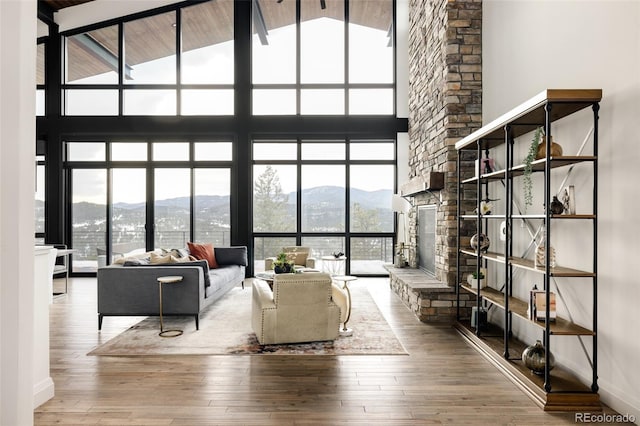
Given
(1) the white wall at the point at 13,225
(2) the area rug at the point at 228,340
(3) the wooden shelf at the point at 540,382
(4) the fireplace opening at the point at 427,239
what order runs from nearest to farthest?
(1) the white wall at the point at 13,225 < (3) the wooden shelf at the point at 540,382 < (2) the area rug at the point at 228,340 < (4) the fireplace opening at the point at 427,239

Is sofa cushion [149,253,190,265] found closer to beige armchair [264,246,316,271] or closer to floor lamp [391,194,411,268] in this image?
beige armchair [264,246,316,271]

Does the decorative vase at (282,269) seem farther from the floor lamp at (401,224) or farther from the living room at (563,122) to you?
the floor lamp at (401,224)

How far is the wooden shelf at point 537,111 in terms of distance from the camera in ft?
9.14

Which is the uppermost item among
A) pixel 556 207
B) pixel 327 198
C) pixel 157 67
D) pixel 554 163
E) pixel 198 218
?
pixel 157 67

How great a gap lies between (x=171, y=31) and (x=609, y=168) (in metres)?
8.35

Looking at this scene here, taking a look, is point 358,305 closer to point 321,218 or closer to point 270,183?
point 321,218

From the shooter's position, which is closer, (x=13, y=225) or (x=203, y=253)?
(x=13, y=225)

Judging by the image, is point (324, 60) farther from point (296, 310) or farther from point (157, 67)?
point (296, 310)

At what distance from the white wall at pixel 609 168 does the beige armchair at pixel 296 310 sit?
83.6 inches

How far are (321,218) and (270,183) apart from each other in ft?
4.29

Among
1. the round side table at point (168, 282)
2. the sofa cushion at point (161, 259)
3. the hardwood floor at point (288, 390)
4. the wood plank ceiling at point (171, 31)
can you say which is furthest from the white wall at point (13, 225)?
the wood plank ceiling at point (171, 31)

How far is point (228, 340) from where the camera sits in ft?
13.9

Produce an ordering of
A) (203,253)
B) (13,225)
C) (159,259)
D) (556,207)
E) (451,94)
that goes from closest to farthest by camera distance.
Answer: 1. (13,225)
2. (556,207)
3. (451,94)
4. (159,259)
5. (203,253)

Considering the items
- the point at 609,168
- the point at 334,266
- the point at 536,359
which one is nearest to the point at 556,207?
the point at 609,168
